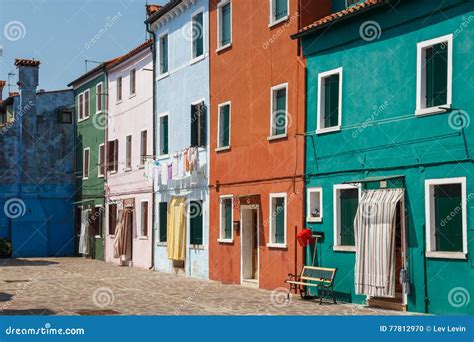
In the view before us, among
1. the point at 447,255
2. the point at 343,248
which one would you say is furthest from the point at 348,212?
the point at 447,255

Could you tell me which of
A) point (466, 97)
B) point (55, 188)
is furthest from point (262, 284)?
point (55, 188)

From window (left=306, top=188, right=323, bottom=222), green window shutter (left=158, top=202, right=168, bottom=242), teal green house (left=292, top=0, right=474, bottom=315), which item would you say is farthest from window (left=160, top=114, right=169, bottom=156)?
window (left=306, top=188, right=323, bottom=222)

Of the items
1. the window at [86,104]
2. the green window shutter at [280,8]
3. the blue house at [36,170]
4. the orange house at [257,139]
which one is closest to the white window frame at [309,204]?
the orange house at [257,139]

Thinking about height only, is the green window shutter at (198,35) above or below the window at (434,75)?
above

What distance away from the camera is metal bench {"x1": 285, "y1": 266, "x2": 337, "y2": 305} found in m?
18.9

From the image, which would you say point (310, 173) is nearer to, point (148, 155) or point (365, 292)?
point (365, 292)

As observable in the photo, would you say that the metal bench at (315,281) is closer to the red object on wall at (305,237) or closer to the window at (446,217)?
the red object on wall at (305,237)

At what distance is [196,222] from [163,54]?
738 centimetres

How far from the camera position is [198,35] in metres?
27.7

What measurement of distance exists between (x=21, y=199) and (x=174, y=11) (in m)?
17.6

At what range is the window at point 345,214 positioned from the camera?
740 inches

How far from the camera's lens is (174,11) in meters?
29.5

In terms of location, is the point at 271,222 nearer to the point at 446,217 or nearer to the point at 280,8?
the point at 280,8

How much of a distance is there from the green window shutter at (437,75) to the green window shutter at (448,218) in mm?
1766
